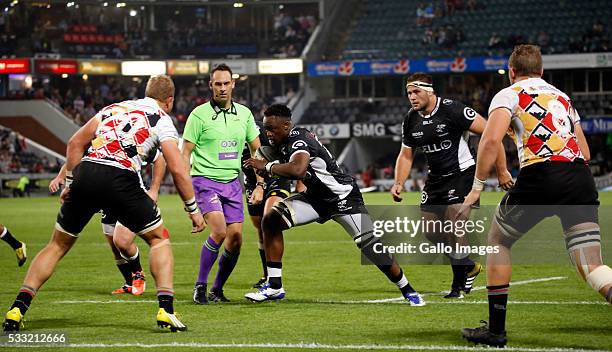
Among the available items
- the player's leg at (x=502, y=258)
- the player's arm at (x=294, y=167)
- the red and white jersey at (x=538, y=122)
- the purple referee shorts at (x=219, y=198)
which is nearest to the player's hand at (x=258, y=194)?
the purple referee shorts at (x=219, y=198)

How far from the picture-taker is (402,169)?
1233 cm

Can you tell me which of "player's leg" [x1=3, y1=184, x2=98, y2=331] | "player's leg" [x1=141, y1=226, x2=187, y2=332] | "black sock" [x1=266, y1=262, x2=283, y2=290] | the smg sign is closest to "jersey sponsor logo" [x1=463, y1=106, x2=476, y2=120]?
"black sock" [x1=266, y1=262, x2=283, y2=290]

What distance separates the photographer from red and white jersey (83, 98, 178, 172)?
886cm

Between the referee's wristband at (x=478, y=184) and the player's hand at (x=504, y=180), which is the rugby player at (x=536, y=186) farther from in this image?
the player's hand at (x=504, y=180)

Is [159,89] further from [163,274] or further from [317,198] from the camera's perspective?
[317,198]

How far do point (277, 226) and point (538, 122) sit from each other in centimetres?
367

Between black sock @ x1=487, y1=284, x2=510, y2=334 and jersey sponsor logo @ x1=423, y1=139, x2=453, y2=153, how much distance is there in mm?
3940

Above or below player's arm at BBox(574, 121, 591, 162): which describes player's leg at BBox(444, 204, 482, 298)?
below

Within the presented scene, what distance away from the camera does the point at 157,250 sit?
29.2ft

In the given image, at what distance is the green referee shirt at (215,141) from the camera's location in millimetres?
11320

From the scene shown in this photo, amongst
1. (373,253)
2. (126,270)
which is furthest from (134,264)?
(373,253)

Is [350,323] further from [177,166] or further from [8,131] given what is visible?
[8,131]

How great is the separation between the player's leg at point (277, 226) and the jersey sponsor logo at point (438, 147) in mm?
1724

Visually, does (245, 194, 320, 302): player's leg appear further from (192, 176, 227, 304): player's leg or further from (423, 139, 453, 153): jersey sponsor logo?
(423, 139, 453, 153): jersey sponsor logo
